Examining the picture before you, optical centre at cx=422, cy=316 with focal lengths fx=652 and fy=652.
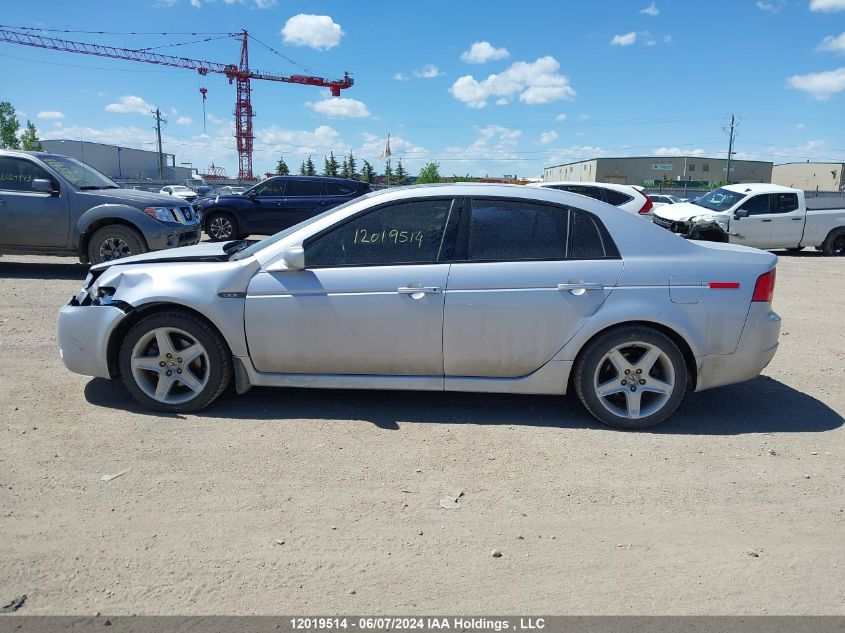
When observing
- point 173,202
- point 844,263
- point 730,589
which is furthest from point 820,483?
point 844,263

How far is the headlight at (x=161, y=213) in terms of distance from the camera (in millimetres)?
9812

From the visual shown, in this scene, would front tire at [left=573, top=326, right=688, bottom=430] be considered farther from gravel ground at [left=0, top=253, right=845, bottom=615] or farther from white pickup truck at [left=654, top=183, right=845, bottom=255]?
white pickup truck at [left=654, top=183, right=845, bottom=255]

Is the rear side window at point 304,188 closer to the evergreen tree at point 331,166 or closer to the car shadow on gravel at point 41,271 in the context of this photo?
the car shadow on gravel at point 41,271

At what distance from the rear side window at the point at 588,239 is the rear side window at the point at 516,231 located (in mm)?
61

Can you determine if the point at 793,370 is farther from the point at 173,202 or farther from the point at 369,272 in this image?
the point at 173,202

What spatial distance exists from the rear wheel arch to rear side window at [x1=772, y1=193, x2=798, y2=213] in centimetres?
1538

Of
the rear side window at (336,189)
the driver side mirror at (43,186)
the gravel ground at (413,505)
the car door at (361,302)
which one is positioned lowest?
the gravel ground at (413,505)

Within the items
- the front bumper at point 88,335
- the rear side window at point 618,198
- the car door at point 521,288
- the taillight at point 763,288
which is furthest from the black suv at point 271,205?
the taillight at point 763,288

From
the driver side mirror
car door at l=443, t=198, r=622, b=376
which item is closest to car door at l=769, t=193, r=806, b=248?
car door at l=443, t=198, r=622, b=376

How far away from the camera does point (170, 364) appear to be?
14.8ft

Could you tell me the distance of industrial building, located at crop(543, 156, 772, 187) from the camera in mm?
93500

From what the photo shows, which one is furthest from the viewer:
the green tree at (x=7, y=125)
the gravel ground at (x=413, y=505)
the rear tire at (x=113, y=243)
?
the green tree at (x=7, y=125)

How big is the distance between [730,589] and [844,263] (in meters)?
14.8

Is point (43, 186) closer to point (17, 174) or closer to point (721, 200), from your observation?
point (17, 174)
